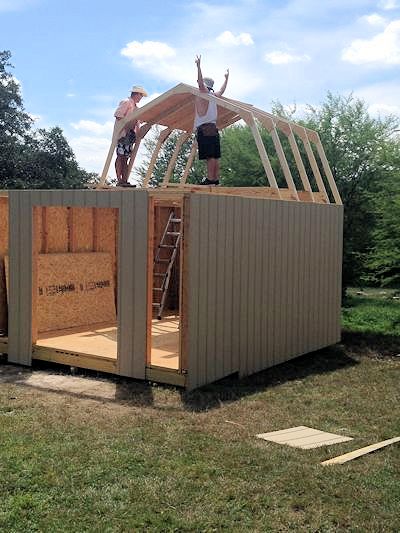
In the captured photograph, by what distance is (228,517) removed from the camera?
3.81 meters

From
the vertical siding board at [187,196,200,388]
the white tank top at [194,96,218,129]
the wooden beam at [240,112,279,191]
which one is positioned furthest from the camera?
the white tank top at [194,96,218,129]

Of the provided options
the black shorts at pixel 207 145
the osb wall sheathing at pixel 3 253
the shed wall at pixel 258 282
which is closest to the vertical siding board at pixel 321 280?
the shed wall at pixel 258 282

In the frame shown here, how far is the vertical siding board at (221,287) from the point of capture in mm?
7133

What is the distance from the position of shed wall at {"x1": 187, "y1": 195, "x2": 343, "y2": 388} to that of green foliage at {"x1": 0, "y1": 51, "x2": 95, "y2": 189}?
17.5 m

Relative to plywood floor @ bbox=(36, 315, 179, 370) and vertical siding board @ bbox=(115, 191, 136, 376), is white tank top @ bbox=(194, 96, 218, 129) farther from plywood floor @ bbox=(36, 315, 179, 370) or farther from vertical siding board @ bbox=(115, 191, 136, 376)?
plywood floor @ bbox=(36, 315, 179, 370)

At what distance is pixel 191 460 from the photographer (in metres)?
4.71

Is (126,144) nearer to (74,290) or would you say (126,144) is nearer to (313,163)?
(74,290)

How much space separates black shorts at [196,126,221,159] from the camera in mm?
9008

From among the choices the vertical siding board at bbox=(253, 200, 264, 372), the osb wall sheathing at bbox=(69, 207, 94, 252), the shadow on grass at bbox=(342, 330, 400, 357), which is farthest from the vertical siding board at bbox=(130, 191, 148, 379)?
the shadow on grass at bbox=(342, 330, 400, 357)

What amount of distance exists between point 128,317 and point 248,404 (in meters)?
1.63

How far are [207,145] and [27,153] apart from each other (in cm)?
1844

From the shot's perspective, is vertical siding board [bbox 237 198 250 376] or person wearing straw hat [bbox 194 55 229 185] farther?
person wearing straw hat [bbox 194 55 229 185]

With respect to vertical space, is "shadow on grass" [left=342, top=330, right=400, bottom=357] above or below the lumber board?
below

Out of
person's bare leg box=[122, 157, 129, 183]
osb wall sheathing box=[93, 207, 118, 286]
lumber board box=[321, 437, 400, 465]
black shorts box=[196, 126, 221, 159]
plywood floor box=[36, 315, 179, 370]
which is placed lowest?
lumber board box=[321, 437, 400, 465]
